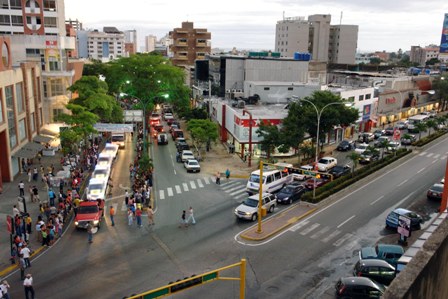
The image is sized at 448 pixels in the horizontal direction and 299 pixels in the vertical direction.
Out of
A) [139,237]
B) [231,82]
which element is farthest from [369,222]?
[231,82]

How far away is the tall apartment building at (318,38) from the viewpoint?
14562 cm

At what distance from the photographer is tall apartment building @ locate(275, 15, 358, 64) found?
146 m

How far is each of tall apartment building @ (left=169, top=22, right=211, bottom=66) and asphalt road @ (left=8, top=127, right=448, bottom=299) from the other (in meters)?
106

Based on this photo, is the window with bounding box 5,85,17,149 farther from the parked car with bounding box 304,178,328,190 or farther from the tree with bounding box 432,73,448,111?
the tree with bounding box 432,73,448,111

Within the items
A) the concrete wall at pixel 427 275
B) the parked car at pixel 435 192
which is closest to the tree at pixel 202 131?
the parked car at pixel 435 192

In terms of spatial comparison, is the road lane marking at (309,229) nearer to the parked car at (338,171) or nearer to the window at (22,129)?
the parked car at (338,171)

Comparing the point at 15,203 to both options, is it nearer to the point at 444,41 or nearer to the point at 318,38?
the point at 444,41

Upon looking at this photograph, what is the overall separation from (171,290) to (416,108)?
8739 centimetres

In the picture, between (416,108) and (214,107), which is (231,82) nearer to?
(214,107)

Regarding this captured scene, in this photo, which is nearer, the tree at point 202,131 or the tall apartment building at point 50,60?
the tree at point 202,131

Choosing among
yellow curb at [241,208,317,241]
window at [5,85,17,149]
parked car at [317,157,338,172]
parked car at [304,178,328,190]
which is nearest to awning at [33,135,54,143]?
window at [5,85,17,149]

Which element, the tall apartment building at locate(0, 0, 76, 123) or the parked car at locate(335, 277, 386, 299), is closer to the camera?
the parked car at locate(335, 277, 386, 299)

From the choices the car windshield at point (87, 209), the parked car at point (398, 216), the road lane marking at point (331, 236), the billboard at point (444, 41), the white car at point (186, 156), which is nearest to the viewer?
the road lane marking at point (331, 236)

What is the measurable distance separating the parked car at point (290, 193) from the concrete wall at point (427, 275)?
26.5m
